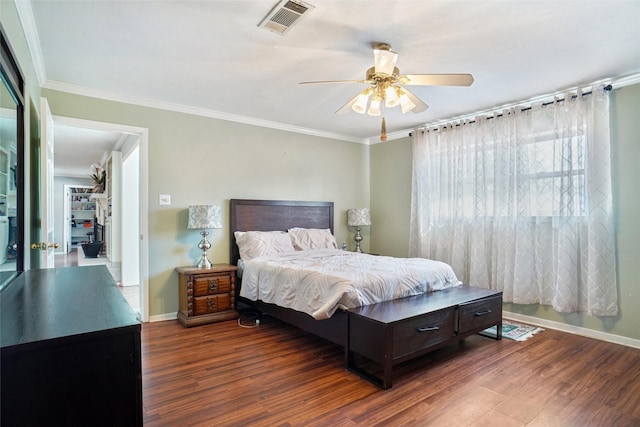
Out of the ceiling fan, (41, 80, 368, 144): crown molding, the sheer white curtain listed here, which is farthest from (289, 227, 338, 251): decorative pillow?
the ceiling fan

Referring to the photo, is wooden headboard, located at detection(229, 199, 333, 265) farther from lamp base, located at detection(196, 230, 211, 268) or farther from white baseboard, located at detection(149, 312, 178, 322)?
white baseboard, located at detection(149, 312, 178, 322)

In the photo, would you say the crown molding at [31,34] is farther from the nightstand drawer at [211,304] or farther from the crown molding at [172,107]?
the nightstand drawer at [211,304]

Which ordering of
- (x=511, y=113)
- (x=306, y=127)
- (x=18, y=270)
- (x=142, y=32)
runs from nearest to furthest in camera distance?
(x=18, y=270) < (x=142, y=32) < (x=511, y=113) < (x=306, y=127)

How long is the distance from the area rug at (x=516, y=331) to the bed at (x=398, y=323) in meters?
0.19

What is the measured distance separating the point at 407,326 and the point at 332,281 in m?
0.69

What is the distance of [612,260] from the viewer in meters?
3.23

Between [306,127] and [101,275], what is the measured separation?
3.75 meters

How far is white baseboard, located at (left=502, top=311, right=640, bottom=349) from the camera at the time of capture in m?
3.19

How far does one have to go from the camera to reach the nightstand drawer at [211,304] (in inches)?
148

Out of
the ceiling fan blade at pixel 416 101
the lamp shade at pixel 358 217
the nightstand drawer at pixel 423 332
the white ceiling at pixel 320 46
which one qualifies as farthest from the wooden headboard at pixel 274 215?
the nightstand drawer at pixel 423 332

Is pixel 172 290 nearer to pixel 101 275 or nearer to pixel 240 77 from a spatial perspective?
pixel 101 275

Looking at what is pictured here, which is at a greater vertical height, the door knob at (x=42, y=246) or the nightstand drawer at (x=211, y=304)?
the door knob at (x=42, y=246)

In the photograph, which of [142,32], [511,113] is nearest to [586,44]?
[511,113]

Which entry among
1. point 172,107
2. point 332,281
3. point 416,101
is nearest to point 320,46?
point 416,101
